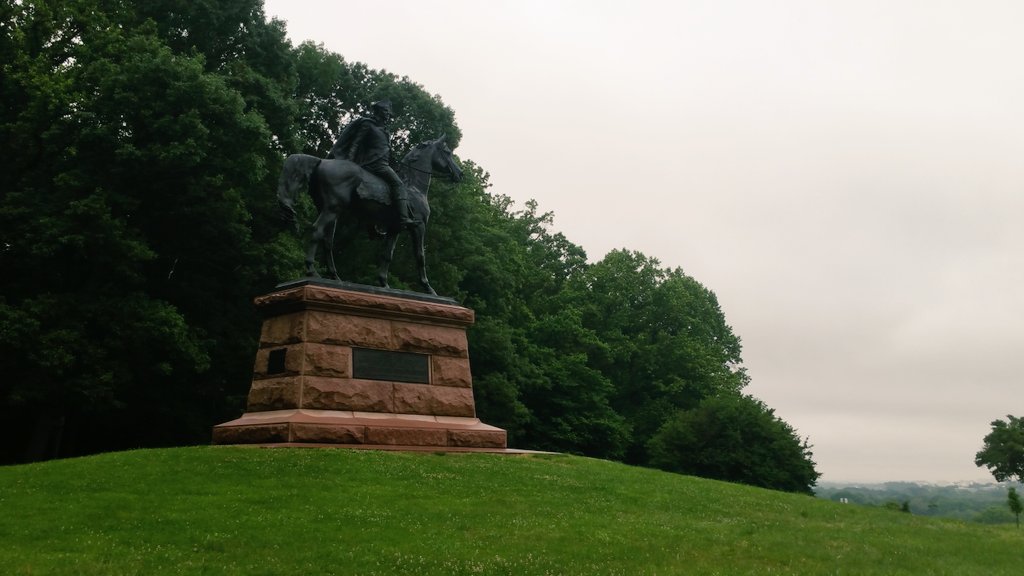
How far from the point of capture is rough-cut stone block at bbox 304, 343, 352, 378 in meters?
16.9

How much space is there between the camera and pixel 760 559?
10180mm

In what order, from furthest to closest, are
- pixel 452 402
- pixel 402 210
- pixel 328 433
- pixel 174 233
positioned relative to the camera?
1. pixel 174 233
2. pixel 402 210
3. pixel 452 402
4. pixel 328 433

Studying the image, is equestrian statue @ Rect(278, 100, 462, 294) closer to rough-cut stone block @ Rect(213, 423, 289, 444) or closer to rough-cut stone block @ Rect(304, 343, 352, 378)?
rough-cut stone block @ Rect(304, 343, 352, 378)

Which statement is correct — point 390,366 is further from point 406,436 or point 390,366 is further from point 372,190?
point 372,190

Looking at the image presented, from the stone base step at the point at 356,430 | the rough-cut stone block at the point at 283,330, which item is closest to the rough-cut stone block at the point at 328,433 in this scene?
the stone base step at the point at 356,430

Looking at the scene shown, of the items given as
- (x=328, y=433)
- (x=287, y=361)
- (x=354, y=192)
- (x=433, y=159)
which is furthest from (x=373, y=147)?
(x=328, y=433)

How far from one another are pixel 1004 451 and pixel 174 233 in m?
53.8

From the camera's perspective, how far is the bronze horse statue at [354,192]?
18.7 m

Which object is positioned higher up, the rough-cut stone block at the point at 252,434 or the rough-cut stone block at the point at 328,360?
the rough-cut stone block at the point at 328,360

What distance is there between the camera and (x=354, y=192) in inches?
762

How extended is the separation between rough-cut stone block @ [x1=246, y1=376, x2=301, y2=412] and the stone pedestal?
20mm

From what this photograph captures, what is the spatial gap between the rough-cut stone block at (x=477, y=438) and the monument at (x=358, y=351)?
22mm

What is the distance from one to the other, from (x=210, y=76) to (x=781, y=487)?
2482cm

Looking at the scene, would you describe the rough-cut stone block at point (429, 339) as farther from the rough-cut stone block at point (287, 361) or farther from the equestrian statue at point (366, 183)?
the rough-cut stone block at point (287, 361)
